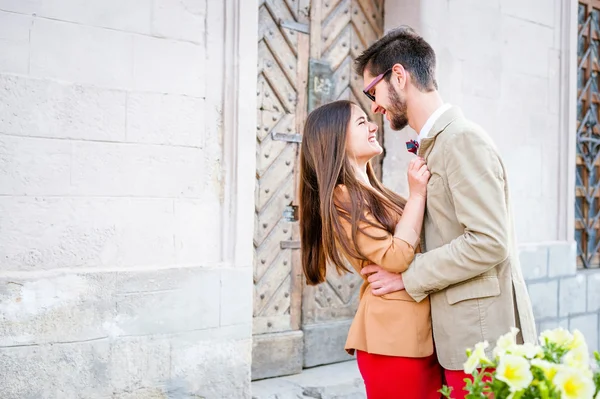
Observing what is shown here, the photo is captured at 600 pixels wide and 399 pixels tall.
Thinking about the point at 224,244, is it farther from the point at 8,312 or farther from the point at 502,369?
the point at 502,369

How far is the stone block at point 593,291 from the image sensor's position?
6.07 meters

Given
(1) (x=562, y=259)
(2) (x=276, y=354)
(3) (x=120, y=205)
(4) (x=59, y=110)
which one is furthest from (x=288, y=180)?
(1) (x=562, y=259)

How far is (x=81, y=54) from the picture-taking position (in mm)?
3258

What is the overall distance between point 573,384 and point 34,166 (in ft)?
8.76

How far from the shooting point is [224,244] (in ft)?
12.2

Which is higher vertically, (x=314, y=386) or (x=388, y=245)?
(x=388, y=245)

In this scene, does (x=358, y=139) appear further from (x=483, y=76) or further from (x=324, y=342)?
(x=483, y=76)

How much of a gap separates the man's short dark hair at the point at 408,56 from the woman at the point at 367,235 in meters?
0.23

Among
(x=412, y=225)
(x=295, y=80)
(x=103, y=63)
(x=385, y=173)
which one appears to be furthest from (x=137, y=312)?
(x=385, y=173)

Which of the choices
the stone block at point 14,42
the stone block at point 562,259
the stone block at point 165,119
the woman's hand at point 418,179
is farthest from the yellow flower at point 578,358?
the stone block at point 562,259

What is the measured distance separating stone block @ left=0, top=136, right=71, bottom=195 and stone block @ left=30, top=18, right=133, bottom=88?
34 cm

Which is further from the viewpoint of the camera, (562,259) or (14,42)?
(562,259)

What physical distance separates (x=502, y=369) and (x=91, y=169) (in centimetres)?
253

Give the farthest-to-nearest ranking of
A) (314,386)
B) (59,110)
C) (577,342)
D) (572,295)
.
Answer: (572,295) < (314,386) < (59,110) < (577,342)
